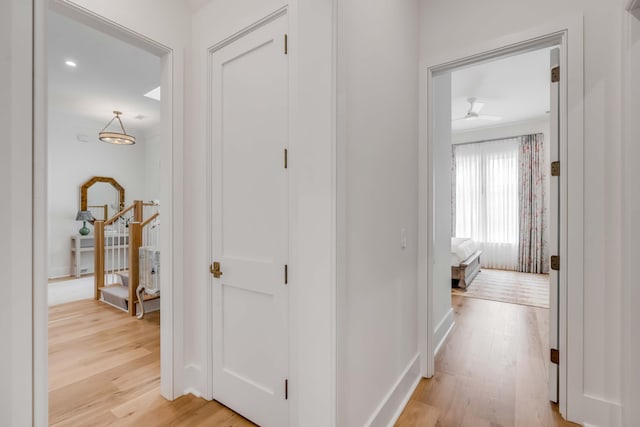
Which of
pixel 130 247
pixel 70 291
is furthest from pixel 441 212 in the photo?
pixel 70 291

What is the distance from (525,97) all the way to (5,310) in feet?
19.7

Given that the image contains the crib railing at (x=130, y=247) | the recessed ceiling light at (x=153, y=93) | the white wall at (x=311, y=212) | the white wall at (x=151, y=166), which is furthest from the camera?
the white wall at (x=151, y=166)

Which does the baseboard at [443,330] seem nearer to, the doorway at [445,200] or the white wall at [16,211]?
the doorway at [445,200]

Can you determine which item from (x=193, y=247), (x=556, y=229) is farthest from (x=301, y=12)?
(x=556, y=229)

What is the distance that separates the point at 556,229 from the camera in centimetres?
193

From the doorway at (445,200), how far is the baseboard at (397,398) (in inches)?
6.7

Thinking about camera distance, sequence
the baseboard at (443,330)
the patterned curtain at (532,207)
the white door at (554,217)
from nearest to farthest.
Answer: the white door at (554,217) < the baseboard at (443,330) < the patterned curtain at (532,207)

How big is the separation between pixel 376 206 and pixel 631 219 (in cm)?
127

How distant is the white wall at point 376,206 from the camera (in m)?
1.36

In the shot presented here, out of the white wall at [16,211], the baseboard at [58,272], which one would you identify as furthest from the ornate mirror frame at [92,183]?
the white wall at [16,211]

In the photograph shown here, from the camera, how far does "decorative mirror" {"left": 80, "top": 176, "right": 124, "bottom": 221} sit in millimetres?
5898

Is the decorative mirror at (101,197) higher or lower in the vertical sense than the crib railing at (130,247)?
higher

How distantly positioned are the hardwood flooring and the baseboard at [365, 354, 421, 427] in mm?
758

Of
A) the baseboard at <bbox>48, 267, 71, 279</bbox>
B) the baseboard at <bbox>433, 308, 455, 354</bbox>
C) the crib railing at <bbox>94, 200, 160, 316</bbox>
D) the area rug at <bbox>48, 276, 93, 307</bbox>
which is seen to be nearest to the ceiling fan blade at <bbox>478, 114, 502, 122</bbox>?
the baseboard at <bbox>433, 308, 455, 354</bbox>
